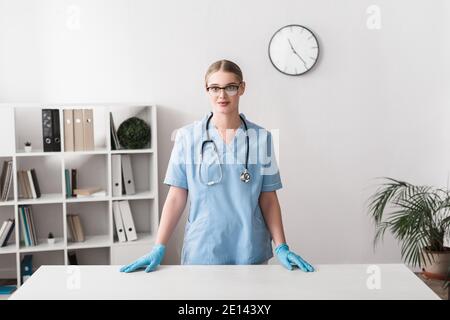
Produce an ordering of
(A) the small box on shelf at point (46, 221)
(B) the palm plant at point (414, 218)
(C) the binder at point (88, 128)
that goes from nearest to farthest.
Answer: (B) the palm plant at point (414, 218), (C) the binder at point (88, 128), (A) the small box on shelf at point (46, 221)

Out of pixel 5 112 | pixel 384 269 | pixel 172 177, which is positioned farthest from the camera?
pixel 5 112

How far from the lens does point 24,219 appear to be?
347 centimetres

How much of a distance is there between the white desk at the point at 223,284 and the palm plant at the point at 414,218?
4.76 feet

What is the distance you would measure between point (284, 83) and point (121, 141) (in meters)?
1.22

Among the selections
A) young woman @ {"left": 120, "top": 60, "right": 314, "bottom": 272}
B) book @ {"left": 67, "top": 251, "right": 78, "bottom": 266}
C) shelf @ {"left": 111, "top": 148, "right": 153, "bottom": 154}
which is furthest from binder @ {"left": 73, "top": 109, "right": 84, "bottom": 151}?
young woman @ {"left": 120, "top": 60, "right": 314, "bottom": 272}

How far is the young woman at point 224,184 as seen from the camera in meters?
2.23

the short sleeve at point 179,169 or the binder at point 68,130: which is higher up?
the binder at point 68,130

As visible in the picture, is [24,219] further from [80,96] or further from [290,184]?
[290,184]

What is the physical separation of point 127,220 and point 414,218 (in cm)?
185

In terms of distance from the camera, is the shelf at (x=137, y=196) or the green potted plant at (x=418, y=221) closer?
the green potted plant at (x=418, y=221)

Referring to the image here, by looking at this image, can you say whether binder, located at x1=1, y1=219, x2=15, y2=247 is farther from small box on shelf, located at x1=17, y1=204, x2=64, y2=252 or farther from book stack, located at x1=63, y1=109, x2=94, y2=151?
book stack, located at x1=63, y1=109, x2=94, y2=151

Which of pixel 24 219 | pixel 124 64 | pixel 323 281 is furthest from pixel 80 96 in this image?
pixel 323 281

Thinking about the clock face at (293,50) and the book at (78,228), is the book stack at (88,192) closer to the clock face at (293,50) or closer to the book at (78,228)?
the book at (78,228)

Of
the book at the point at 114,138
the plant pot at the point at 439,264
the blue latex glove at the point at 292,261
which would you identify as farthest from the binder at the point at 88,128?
the plant pot at the point at 439,264
